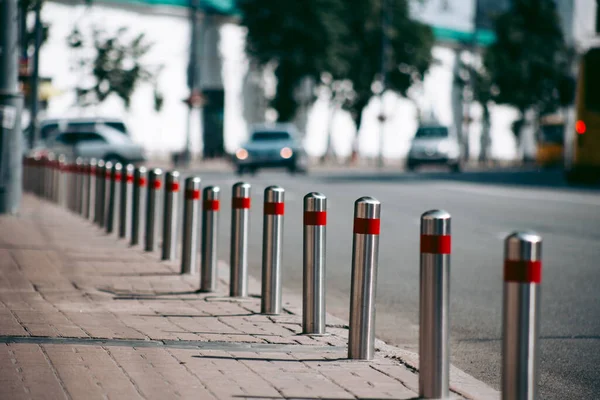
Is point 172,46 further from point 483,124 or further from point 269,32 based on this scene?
point 483,124

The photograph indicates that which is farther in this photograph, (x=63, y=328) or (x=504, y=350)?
(x=63, y=328)

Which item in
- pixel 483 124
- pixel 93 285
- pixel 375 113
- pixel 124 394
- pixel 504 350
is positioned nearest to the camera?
pixel 504 350

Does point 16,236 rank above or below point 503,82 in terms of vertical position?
below

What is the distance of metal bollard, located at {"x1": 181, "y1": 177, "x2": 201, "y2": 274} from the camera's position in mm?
10859

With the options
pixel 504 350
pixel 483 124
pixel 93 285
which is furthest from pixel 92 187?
pixel 483 124

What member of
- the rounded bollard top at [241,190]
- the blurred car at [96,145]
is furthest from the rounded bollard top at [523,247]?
the blurred car at [96,145]

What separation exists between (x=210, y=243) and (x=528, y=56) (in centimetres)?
6672

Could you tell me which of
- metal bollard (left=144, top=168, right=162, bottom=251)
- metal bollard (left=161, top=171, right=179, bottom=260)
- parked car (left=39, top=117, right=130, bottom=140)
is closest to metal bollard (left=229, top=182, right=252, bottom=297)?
metal bollard (left=161, top=171, right=179, bottom=260)

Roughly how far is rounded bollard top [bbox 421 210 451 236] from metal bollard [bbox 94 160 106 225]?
1132 centimetres

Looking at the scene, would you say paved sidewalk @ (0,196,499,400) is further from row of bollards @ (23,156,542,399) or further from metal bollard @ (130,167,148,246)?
metal bollard @ (130,167,148,246)

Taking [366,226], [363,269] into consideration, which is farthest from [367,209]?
[363,269]

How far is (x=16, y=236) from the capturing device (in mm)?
14555

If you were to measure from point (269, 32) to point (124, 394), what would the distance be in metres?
55.1

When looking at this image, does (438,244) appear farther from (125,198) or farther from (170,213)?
(125,198)
